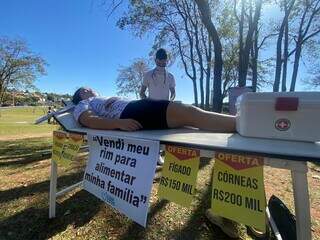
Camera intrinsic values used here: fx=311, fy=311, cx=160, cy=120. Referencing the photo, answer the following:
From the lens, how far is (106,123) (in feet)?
8.07

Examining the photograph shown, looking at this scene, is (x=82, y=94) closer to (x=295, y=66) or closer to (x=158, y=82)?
(x=158, y=82)

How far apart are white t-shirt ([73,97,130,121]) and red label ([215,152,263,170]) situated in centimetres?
154

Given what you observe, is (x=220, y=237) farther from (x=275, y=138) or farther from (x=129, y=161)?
(x=275, y=138)

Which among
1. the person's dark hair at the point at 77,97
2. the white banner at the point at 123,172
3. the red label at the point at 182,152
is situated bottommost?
the white banner at the point at 123,172

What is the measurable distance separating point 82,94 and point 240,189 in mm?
2581

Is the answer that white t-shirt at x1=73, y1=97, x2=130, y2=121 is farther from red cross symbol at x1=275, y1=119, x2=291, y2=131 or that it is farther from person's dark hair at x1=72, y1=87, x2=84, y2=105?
red cross symbol at x1=275, y1=119, x2=291, y2=131

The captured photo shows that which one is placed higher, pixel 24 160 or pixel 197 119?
pixel 197 119

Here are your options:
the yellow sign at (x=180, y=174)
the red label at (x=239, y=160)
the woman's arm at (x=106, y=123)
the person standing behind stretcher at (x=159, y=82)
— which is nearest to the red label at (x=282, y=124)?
the red label at (x=239, y=160)

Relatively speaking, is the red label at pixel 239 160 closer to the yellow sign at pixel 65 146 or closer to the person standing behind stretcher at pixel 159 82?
the yellow sign at pixel 65 146

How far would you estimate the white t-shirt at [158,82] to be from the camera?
16.2 ft

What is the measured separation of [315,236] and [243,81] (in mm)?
6463

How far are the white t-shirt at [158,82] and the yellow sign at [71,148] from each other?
2.50 meters

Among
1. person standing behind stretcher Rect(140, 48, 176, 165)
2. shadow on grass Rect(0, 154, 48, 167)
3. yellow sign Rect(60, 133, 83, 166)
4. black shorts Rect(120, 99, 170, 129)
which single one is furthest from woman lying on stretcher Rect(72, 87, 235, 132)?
shadow on grass Rect(0, 154, 48, 167)

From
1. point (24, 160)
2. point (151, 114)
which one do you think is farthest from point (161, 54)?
point (24, 160)
